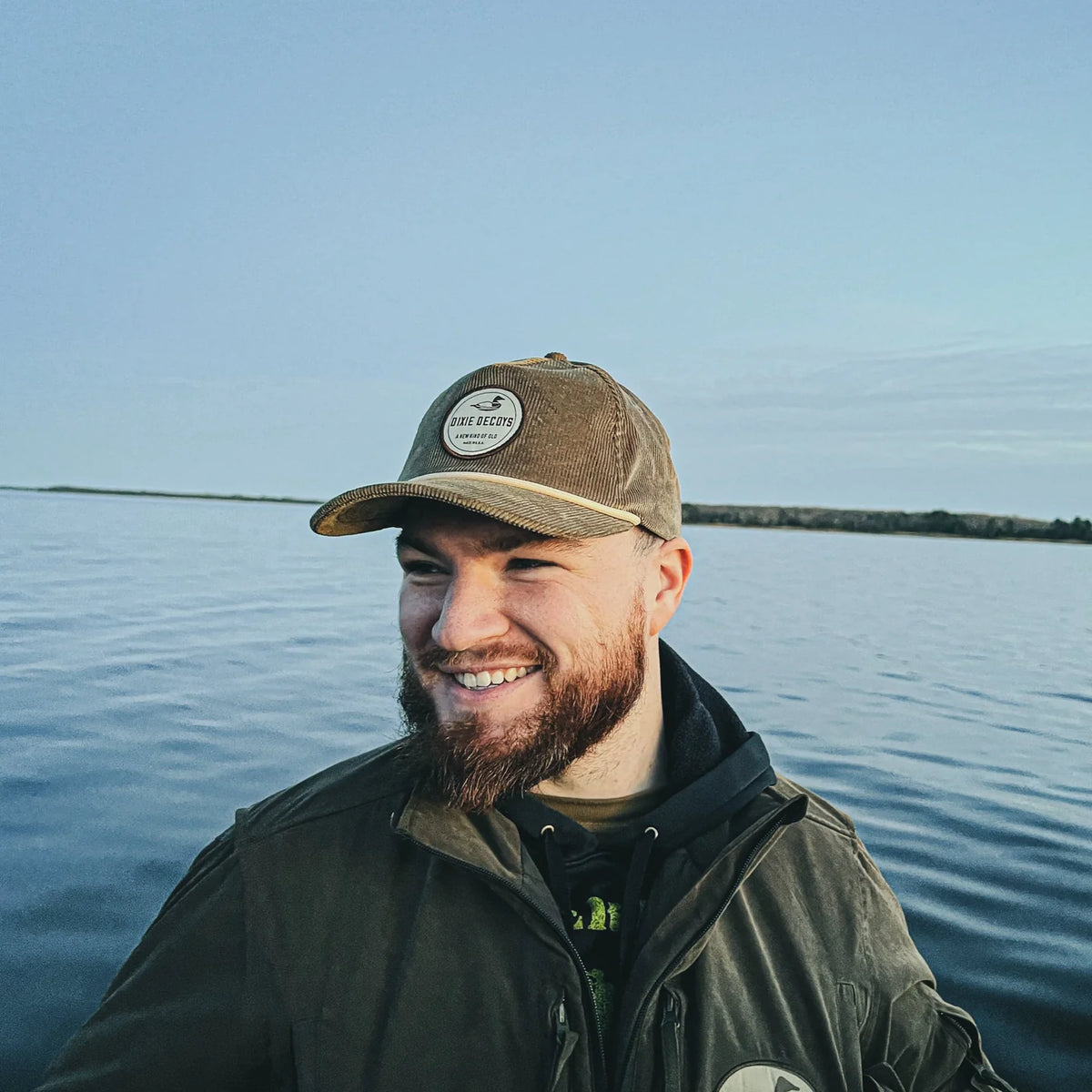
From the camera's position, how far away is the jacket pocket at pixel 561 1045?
1.86 metres

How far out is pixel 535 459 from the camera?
2.25 metres

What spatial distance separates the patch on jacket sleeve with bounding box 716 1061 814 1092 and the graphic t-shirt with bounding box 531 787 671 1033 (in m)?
0.27

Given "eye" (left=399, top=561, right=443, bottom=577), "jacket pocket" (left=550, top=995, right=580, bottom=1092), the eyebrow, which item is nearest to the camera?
"jacket pocket" (left=550, top=995, right=580, bottom=1092)

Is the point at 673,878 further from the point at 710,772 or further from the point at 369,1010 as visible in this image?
the point at 369,1010

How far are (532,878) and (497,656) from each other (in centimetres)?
46

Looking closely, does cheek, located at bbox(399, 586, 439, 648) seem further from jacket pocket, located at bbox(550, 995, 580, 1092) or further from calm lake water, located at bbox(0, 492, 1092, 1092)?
calm lake water, located at bbox(0, 492, 1092, 1092)

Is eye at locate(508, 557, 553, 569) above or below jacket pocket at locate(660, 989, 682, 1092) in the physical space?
above

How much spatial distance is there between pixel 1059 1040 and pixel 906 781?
3.87 meters

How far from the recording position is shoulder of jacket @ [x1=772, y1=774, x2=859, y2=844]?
7.77 feet

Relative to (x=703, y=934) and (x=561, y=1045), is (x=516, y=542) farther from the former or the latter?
(x=561, y=1045)

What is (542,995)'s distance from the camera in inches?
76.7

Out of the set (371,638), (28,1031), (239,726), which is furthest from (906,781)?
(371,638)

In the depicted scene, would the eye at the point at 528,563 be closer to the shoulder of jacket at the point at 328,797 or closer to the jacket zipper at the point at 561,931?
the shoulder of jacket at the point at 328,797

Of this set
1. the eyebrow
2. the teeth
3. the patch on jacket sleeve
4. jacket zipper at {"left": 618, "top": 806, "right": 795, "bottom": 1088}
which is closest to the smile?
the teeth
